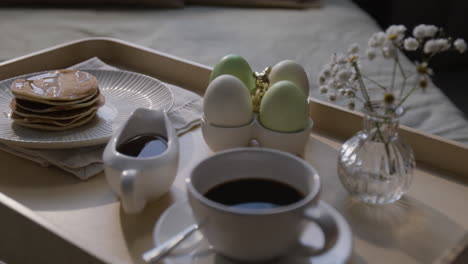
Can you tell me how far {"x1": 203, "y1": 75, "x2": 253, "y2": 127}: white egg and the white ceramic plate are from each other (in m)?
0.12

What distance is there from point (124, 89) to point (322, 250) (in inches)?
20.6

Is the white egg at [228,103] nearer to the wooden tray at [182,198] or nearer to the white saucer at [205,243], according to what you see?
the wooden tray at [182,198]

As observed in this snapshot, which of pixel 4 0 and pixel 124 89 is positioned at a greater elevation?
pixel 124 89

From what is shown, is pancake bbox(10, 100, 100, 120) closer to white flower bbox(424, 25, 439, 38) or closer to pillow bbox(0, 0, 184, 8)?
white flower bbox(424, 25, 439, 38)

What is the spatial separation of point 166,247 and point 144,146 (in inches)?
7.1

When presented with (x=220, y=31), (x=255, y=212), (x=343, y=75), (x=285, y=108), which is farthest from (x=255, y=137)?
(x=220, y=31)

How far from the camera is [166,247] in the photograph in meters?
0.46

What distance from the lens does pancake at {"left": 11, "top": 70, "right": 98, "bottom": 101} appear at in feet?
2.36

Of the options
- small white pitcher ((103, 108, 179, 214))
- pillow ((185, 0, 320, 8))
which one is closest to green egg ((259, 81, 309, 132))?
small white pitcher ((103, 108, 179, 214))

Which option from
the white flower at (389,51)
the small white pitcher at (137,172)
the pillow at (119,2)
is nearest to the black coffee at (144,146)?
the small white pitcher at (137,172)

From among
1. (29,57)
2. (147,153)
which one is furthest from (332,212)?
(29,57)

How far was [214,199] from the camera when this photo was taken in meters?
0.48

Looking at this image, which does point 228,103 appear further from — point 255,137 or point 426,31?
point 426,31

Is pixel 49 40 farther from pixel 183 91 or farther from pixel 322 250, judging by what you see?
pixel 322 250
